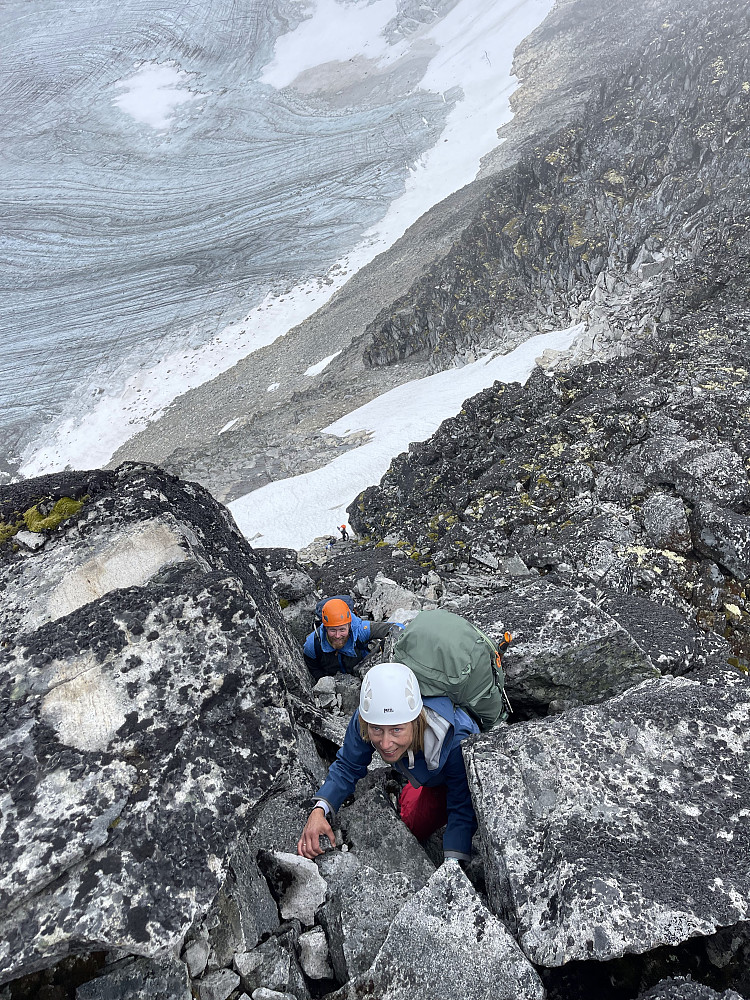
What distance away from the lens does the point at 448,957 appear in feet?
11.5

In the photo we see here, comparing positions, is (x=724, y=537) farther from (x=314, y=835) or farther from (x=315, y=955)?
(x=315, y=955)

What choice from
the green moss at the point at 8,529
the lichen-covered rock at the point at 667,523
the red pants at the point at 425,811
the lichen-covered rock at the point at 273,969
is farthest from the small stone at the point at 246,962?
the lichen-covered rock at the point at 667,523

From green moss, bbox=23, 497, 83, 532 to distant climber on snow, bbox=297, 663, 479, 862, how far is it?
357cm

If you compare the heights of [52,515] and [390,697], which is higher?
[52,515]

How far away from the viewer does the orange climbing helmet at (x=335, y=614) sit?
22.9ft

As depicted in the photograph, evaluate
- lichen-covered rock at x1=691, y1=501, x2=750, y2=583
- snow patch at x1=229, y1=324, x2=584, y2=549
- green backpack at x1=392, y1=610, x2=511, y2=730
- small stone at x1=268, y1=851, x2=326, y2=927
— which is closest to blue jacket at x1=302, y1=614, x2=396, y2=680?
green backpack at x1=392, y1=610, x2=511, y2=730

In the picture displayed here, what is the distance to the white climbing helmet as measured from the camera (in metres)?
4.05

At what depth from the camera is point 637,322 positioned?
885 inches

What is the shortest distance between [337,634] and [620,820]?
146 inches

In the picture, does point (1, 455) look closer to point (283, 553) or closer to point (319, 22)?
point (283, 553)

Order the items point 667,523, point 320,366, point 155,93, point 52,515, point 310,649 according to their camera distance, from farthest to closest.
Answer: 1. point 155,93
2. point 320,366
3. point 667,523
4. point 310,649
5. point 52,515

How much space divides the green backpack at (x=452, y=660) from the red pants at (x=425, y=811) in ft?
Result: 2.60

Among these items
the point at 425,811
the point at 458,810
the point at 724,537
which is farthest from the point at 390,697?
the point at 724,537

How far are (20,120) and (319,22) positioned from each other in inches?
1617
